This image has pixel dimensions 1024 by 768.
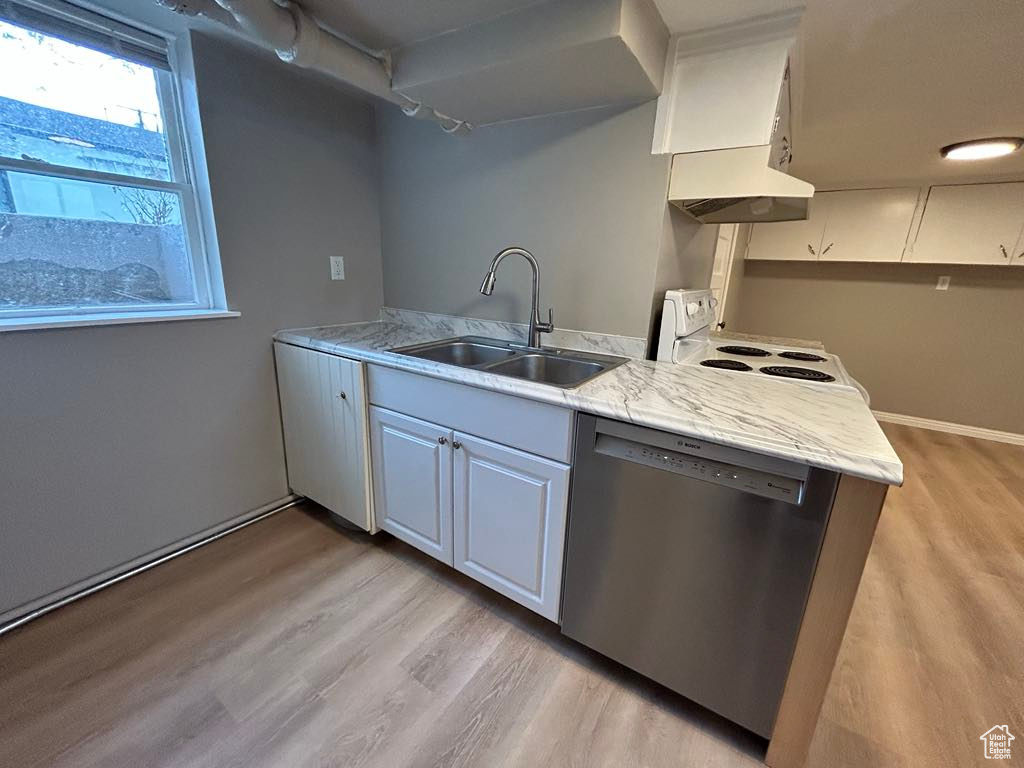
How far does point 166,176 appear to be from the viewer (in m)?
1.63

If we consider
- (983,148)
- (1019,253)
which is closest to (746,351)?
(983,148)

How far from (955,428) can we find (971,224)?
1.69m

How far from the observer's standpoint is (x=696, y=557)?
1.04 meters

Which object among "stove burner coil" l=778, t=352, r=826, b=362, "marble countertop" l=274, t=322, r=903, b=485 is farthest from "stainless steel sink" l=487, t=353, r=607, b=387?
"stove burner coil" l=778, t=352, r=826, b=362

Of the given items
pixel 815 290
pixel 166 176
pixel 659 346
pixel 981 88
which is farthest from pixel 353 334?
pixel 815 290

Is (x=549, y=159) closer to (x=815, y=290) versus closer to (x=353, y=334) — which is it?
(x=353, y=334)

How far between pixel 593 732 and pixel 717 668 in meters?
0.39

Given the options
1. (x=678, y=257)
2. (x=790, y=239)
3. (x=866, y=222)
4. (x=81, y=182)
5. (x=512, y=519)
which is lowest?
(x=512, y=519)

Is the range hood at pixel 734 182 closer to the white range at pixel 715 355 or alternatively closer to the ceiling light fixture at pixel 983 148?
the white range at pixel 715 355

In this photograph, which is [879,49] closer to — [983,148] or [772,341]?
[772,341]

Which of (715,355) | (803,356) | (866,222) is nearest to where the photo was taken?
(715,355)

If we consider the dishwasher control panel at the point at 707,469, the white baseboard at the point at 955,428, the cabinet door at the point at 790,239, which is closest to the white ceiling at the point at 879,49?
the dishwasher control panel at the point at 707,469

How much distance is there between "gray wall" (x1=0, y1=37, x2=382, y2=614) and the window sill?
31 millimetres

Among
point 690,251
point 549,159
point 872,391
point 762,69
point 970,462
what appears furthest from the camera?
point 872,391
